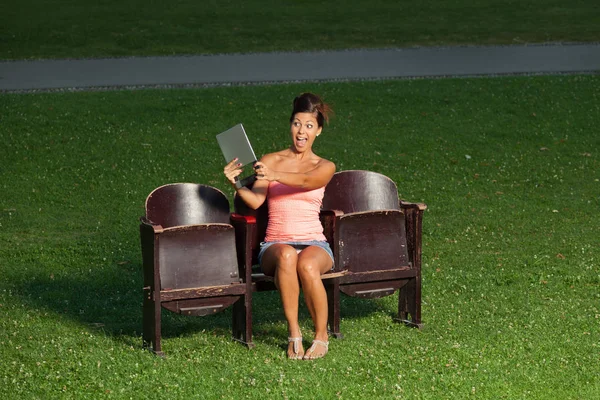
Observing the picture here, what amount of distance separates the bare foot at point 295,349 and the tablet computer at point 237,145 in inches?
44.4

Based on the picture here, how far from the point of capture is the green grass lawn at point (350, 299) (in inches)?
238

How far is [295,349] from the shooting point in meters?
6.36

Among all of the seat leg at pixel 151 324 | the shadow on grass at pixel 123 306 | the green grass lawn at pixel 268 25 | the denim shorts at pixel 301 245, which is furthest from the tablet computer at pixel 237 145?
the green grass lawn at pixel 268 25

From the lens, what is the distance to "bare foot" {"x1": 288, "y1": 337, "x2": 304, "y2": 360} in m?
6.34

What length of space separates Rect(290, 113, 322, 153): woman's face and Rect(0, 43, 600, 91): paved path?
398 inches

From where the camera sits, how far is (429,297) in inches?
306

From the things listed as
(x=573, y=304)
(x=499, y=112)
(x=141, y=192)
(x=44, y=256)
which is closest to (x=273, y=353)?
(x=573, y=304)

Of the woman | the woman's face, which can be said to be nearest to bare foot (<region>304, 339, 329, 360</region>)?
the woman

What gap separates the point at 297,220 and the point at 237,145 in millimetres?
673

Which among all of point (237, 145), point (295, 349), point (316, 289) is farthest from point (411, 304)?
point (237, 145)

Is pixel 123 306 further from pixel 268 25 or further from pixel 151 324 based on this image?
pixel 268 25

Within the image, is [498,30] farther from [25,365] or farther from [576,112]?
[25,365]

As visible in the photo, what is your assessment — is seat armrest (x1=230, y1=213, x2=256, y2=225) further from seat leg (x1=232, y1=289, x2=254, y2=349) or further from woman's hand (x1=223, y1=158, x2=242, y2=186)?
seat leg (x1=232, y1=289, x2=254, y2=349)

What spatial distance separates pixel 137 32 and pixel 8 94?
681 cm
